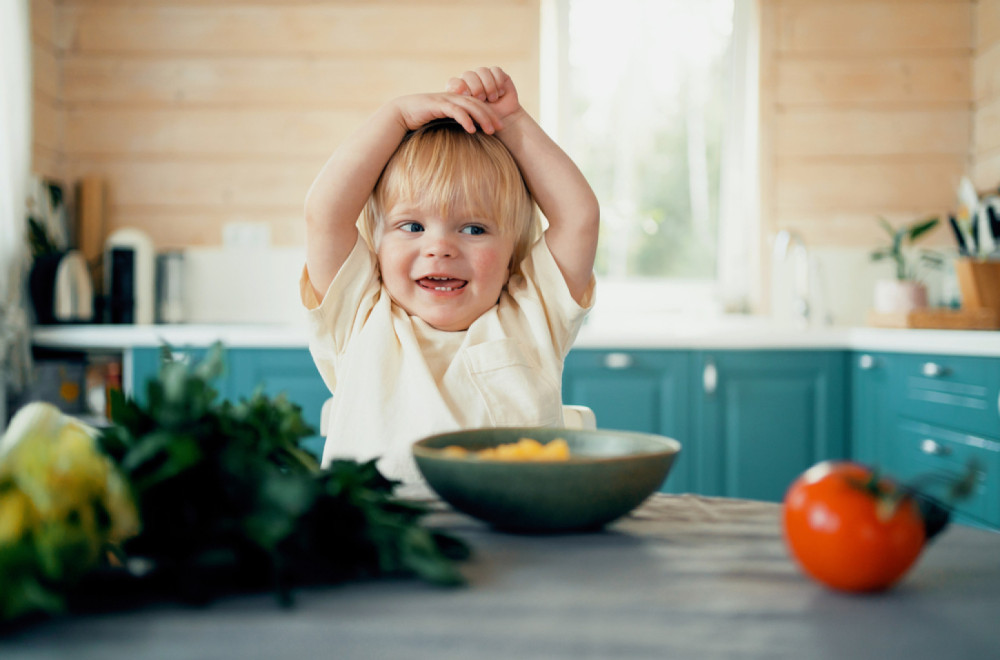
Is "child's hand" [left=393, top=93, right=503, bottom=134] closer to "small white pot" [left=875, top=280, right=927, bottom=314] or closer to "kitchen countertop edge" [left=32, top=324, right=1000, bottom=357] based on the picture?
"kitchen countertop edge" [left=32, top=324, right=1000, bottom=357]

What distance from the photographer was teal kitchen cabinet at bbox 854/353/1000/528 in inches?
79.3

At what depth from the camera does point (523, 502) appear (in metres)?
0.60

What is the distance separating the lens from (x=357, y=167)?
1128 millimetres

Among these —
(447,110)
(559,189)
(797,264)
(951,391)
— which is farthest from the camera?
(797,264)

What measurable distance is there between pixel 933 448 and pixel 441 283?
5.57 feet

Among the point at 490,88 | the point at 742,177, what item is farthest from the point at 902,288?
the point at 490,88

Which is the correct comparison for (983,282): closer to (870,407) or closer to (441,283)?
(870,407)

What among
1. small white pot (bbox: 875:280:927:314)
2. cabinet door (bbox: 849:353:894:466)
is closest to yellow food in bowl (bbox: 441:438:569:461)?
cabinet door (bbox: 849:353:894:466)

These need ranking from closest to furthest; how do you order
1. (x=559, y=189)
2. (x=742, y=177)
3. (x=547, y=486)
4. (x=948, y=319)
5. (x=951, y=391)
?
1. (x=547, y=486)
2. (x=559, y=189)
3. (x=951, y=391)
4. (x=948, y=319)
5. (x=742, y=177)

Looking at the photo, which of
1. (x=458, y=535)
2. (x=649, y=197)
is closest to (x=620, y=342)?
(x=649, y=197)

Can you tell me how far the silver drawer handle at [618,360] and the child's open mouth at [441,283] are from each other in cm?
141

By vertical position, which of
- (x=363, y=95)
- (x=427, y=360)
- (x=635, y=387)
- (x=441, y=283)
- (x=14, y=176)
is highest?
(x=363, y=95)

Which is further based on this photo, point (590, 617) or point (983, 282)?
point (983, 282)

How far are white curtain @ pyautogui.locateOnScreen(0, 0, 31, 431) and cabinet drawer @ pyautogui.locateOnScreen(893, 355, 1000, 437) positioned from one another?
2664 millimetres
